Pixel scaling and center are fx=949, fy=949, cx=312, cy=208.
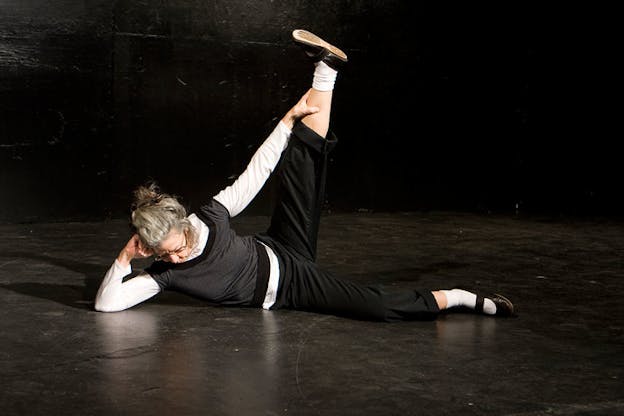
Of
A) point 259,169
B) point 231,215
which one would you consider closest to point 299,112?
point 259,169

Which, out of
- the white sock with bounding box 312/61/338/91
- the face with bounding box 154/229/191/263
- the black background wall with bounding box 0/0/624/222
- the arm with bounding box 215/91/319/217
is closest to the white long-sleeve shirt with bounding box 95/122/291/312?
the arm with bounding box 215/91/319/217

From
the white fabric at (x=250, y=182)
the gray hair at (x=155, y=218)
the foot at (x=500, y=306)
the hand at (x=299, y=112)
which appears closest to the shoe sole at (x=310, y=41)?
the hand at (x=299, y=112)

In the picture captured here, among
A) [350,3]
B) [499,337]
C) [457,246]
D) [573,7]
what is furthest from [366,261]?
[573,7]

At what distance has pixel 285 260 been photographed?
3.81 m

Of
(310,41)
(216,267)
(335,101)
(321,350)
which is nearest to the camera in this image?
(321,350)

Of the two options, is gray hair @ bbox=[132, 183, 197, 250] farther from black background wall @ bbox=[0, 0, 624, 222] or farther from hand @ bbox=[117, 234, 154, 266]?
black background wall @ bbox=[0, 0, 624, 222]

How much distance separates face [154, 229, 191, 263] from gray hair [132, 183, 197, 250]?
2cm

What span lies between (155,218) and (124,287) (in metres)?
0.50

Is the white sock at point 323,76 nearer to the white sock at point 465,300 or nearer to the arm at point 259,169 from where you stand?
the arm at point 259,169

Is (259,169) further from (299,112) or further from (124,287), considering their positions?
(124,287)

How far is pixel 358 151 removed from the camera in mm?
7414

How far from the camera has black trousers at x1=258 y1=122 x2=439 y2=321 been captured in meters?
3.79

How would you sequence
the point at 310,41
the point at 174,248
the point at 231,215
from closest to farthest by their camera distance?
the point at 174,248 < the point at 231,215 < the point at 310,41

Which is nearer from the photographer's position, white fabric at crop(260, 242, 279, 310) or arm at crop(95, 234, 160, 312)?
arm at crop(95, 234, 160, 312)
